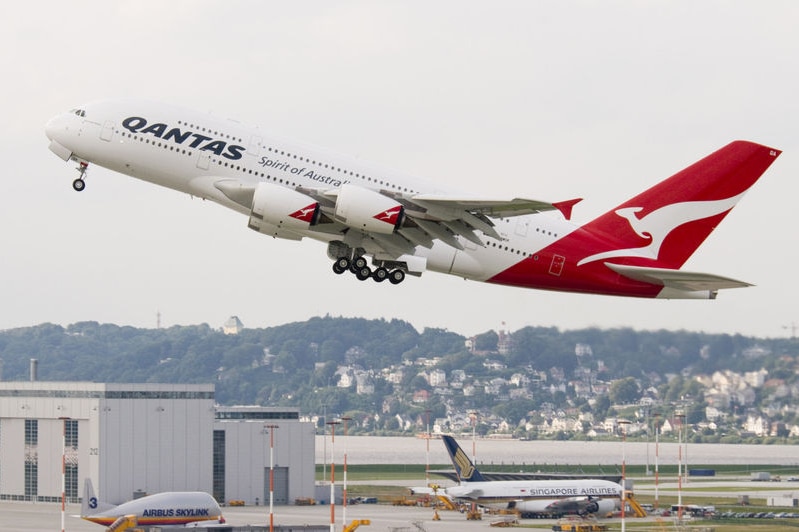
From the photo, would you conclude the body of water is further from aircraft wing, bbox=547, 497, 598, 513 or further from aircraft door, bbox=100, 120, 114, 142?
aircraft door, bbox=100, 120, 114, 142

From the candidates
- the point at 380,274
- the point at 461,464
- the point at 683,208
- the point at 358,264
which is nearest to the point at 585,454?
the point at 461,464

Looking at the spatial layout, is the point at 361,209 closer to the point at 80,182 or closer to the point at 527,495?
the point at 80,182

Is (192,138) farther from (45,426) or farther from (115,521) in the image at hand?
(45,426)

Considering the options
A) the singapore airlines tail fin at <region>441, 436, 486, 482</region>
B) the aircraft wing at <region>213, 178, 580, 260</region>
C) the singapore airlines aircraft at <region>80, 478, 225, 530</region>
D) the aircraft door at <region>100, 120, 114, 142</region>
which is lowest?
the singapore airlines aircraft at <region>80, 478, 225, 530</region>

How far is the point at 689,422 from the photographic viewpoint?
105875mm

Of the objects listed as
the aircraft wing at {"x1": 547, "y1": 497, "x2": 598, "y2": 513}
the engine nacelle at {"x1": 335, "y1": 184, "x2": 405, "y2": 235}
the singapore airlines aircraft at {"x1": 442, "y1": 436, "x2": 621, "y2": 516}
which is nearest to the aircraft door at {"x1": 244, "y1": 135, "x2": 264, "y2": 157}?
the engine nacelle at {"x1": 335, "y1": 184, "x2": 405, "y2": 235}

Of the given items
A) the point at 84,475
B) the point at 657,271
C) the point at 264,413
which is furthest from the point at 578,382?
the point at 657,271

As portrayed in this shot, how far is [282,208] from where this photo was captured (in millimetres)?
51094

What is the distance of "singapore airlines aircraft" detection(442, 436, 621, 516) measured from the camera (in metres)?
87.6

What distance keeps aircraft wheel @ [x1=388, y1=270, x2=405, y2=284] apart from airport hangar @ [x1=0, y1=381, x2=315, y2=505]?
128ft

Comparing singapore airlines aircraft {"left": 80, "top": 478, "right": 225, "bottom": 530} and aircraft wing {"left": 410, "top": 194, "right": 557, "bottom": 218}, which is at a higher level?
aircraft wing {"left": 410, "top": 194, "right": 557, "bottom": 218}

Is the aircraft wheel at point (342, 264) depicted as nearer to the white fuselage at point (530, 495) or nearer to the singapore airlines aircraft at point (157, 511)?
the singapore airlines aircraft at point (157, 511)

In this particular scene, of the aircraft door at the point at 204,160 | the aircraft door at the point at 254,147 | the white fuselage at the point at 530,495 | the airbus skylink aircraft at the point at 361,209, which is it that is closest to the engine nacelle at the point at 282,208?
the airbus skylink aircraft at the point at 361,209

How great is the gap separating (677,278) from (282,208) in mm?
16371
